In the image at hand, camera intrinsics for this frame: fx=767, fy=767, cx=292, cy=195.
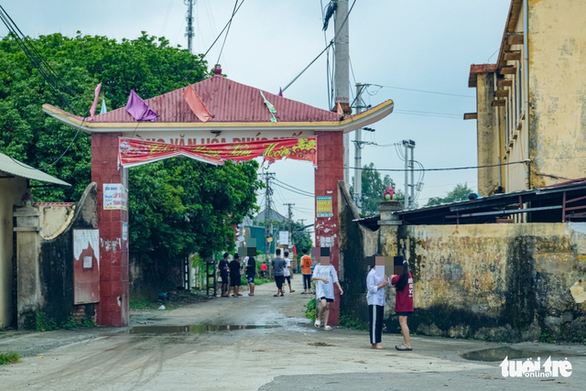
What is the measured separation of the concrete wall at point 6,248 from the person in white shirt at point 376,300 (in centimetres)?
828

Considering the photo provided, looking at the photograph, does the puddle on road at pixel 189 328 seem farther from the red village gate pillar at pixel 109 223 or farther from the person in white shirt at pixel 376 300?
the person in white shirt at pixel 376 300

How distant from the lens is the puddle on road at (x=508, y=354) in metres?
12.8

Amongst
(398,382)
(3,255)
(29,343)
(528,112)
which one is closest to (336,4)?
(528,112)

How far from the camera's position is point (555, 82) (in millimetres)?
17703

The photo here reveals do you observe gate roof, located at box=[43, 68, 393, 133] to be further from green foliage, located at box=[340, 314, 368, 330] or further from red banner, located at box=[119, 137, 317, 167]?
green foliage, located at box=[340, 314, 368, 330]

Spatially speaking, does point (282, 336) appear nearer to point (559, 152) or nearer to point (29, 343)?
point (29, 343)

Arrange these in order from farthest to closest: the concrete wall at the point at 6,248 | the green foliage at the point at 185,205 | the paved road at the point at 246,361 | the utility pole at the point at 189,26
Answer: the utility pole at the point at 189,26 < the green foliage at the point at 185,205 < the concrete wall at the point at 6,248 < the paved road at the point at 246,361

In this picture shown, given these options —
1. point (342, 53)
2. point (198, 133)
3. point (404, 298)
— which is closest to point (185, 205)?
point (342, 53)

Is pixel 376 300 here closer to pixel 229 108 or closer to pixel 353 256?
pixel 353 256

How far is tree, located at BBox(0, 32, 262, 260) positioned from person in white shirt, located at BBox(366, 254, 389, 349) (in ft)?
35.3

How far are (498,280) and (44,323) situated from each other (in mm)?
9768

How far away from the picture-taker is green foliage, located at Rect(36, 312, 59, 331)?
1681cm

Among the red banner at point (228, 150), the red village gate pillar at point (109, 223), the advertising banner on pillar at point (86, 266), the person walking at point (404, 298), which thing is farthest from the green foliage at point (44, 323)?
the person walking at point (404, 298)

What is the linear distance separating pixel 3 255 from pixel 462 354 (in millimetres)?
10184
